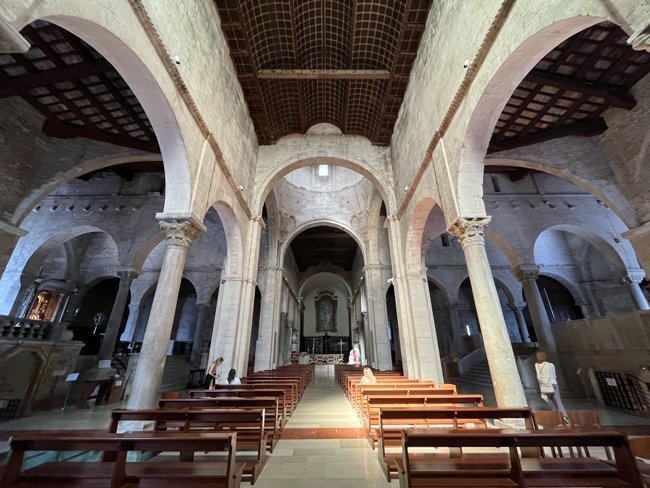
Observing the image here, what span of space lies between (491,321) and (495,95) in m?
4.24

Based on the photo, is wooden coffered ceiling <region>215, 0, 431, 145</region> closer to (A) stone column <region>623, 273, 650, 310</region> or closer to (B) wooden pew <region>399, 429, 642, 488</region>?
(B) wooden pew <region>399, 429, 642, 488</region>

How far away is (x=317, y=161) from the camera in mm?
12586

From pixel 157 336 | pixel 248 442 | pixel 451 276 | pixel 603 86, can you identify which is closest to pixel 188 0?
pixel 157 336

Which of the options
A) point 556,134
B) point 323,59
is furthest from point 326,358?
point 323,59

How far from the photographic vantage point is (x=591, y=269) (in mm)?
15820

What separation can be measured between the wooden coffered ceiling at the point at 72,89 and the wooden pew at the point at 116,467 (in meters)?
7.65

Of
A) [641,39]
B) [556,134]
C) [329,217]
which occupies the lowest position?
[641,39]

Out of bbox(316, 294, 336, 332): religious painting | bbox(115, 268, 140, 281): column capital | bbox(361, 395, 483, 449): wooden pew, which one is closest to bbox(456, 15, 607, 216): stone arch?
bbox(361, 395, 483, 449): wooden pew

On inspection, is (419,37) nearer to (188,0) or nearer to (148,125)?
(188,0)

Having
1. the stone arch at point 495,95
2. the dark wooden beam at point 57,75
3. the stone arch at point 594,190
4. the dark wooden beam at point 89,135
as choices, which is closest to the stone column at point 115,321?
the dark wooden beam at point 89,135

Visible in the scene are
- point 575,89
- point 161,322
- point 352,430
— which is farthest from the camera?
point 575,89

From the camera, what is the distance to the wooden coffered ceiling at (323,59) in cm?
827

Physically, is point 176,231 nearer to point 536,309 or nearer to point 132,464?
point 132,464

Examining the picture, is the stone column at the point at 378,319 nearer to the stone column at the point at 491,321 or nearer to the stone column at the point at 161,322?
the stone column at the point at 491,321
